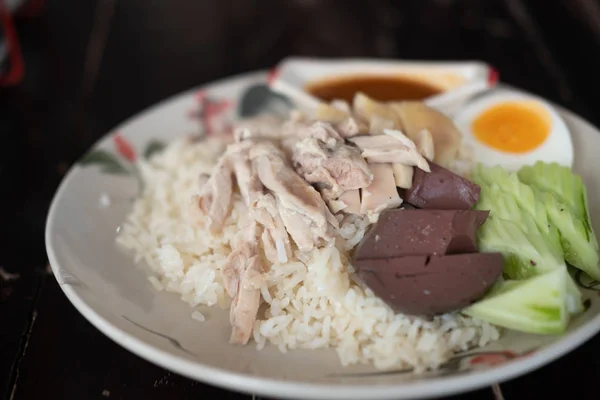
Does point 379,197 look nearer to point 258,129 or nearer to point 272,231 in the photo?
point 272,231

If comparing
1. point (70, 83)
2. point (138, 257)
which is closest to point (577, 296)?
point (138, 257)

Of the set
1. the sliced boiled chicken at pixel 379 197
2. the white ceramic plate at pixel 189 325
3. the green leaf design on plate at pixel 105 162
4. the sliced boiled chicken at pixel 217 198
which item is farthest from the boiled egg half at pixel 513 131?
the green leaf design on plate at pixel 105 162

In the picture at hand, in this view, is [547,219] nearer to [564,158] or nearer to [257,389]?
[564,158]

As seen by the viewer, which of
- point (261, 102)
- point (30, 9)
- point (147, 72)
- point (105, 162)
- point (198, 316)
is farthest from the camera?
point (30, 9)

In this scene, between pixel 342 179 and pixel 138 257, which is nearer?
pixel 342 179

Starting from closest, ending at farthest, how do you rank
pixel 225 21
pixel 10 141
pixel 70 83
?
1. pixel 10 141
2. pixel 70 83
3. pixel 225 21

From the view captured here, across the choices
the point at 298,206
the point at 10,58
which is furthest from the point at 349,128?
the point at 10,58
